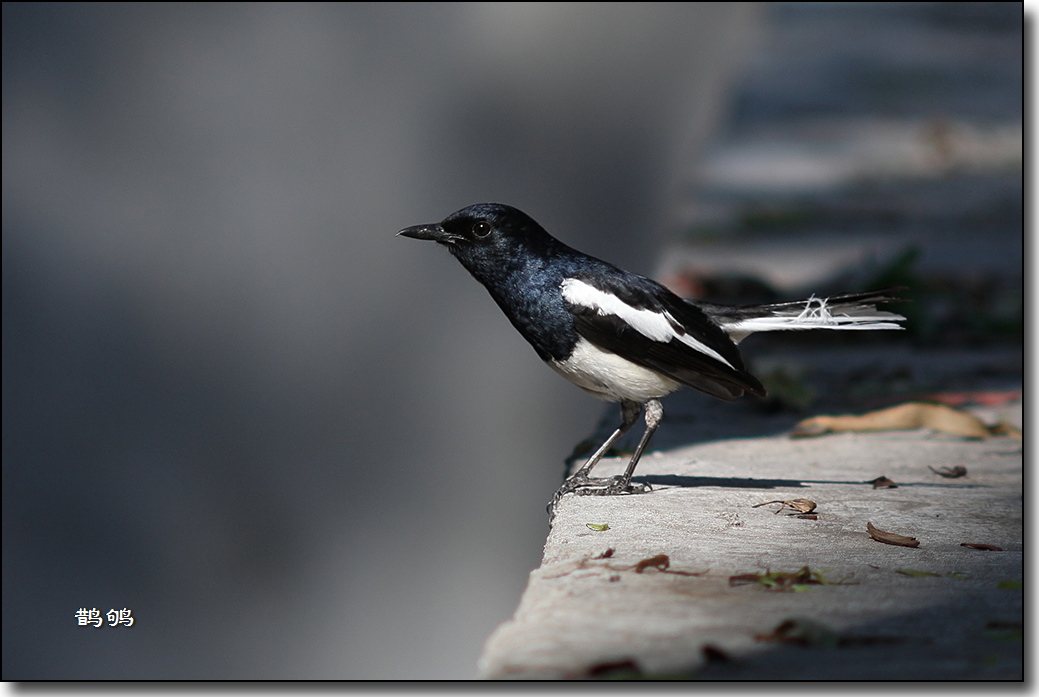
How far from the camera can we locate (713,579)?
245 centimetres

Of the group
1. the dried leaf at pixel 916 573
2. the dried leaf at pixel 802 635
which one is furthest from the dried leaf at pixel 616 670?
the dried leaf at pixel 916 573

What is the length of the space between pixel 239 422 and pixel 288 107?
74.4 inches

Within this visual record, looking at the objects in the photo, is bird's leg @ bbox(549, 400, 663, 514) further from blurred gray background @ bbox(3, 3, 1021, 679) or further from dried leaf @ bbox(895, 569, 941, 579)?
blurred gray background @ bbox(3, 3, 1021, 679)

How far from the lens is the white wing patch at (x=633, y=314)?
125 inches

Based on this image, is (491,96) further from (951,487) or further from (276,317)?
(951,487)

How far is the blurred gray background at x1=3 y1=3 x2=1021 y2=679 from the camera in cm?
586

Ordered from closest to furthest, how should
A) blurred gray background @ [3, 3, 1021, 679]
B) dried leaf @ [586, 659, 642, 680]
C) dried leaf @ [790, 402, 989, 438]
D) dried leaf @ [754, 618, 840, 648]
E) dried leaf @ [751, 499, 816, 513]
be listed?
dried leaf @ [586, 659, 642, 680], dried leaf @ [754, 618, 840, 648], dried leaf @ [751, 499, 816, 513], dried leaf @ [790, 402, 989, 438], blurred gray background @ [3, 3, 1021, 679]

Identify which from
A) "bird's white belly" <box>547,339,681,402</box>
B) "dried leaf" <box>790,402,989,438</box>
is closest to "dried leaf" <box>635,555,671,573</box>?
"bird's white belly" <box>547,339,681,402</box>

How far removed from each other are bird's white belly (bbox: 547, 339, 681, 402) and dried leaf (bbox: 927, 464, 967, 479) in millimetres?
1199

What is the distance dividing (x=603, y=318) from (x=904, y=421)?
198 cm

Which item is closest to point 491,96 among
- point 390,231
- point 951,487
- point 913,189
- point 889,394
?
point 390,231

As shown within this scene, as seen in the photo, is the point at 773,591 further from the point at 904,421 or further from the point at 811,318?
the point at 904,421

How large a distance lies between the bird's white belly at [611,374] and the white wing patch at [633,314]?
0.11 m

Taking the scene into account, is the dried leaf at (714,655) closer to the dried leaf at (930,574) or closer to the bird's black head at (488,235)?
the dried leaf at (930,574)
